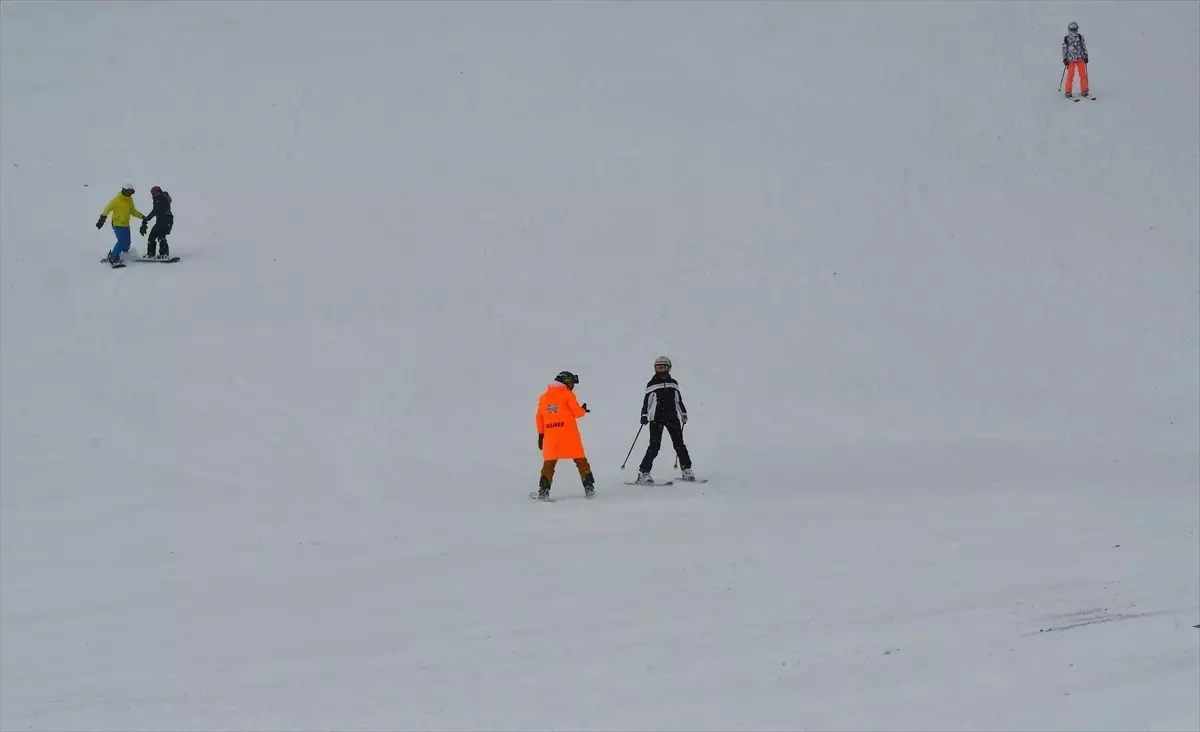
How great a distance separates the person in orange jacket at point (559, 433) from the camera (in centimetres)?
1327

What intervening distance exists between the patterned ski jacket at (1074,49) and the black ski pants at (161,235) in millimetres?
16046

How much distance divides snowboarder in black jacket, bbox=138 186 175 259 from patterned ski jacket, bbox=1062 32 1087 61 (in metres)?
16.0

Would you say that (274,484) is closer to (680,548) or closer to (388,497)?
(388,497)

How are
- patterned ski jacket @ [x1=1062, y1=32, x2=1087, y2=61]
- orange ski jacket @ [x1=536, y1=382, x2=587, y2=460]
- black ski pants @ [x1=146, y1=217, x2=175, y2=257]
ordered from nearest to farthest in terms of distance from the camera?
1. orange ski jacket @ [x1=536, y1=382, x2=587, y2=460]
2. black ski pants @ [x1=146, y1=217, x2=175, y2=257]
3. patterned ski jacket @ [x1=1062, y1=32, x2=1087, y2=61]

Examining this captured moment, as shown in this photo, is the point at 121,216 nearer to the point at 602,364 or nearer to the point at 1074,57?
the point at 602,364

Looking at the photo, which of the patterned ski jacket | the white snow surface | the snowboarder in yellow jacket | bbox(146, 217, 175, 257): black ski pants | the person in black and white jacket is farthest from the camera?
the patterned ski jacket

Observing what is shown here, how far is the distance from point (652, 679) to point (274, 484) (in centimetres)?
638

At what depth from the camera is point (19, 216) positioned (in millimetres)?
21734

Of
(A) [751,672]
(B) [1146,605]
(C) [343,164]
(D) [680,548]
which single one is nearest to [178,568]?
(D) [680,548]

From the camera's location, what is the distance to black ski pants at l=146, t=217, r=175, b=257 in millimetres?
20078

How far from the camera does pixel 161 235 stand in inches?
793

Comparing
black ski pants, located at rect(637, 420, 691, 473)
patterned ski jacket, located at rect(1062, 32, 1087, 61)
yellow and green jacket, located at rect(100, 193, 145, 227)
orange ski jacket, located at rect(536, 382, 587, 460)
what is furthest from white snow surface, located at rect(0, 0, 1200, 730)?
patterned ski jacket, located at rect(1062, 32, 1087, 61)

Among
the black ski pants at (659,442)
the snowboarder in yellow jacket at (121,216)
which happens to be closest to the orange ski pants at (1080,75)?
the black ski pants at (659,442)

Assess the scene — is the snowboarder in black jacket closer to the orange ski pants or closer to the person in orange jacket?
the person in orange jacket
